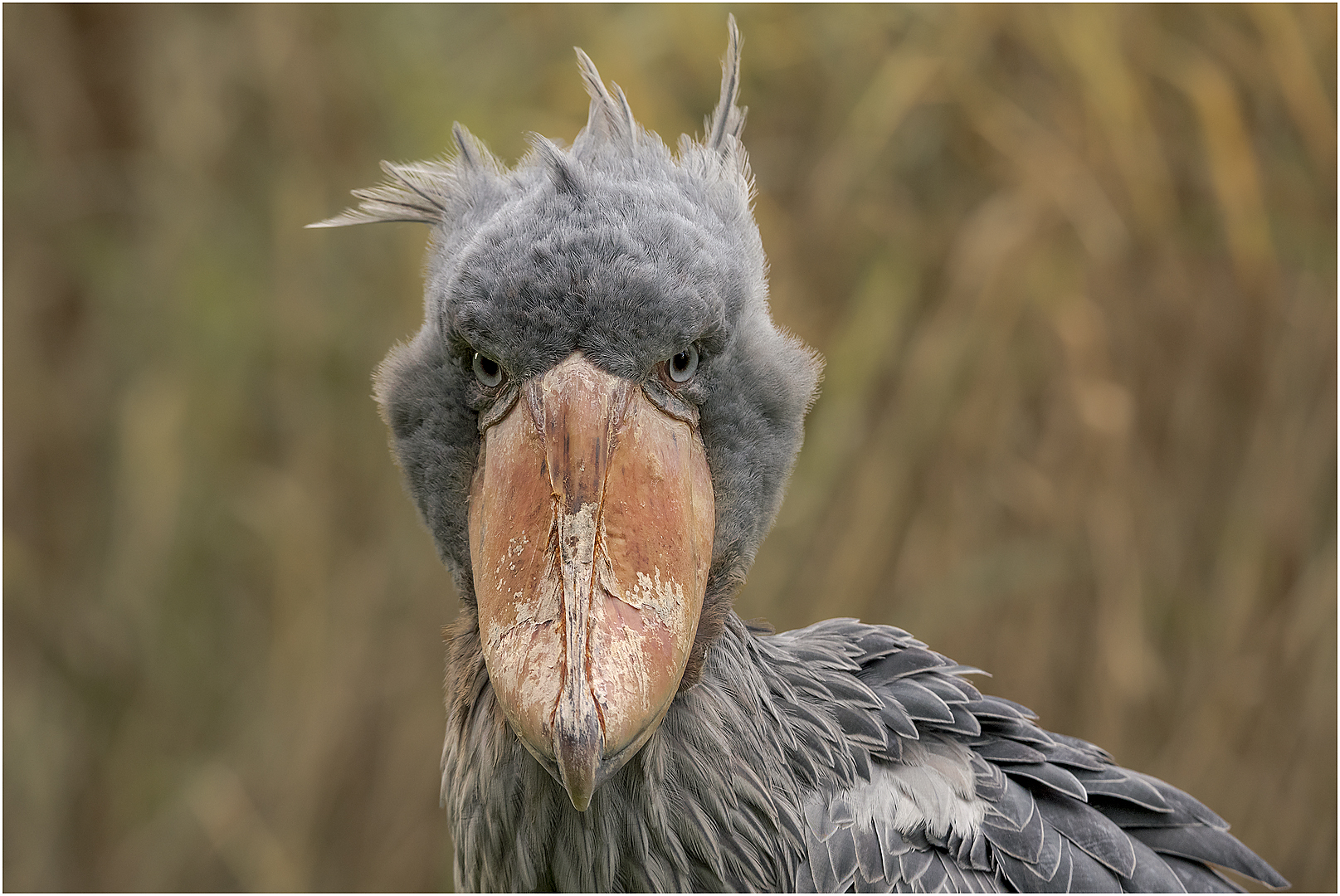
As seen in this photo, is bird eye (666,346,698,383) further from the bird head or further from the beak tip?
the beak tip

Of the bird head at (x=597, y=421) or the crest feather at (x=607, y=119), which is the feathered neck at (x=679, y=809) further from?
the crest feather at (x=607, y=119)

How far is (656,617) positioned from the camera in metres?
0.89

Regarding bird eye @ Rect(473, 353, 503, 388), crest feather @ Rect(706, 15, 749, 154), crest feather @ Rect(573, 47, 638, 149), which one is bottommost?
bird eye @ Rect(473, 353, 503, 388)

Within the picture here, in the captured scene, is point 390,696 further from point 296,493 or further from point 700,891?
point 700,891

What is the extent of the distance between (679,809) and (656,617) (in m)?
0.29

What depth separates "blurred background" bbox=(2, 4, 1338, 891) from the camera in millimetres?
2229

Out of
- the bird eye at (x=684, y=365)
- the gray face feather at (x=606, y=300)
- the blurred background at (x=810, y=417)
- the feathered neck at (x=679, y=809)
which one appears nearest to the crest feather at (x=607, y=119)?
the gray face feather at (x=606, y=300)

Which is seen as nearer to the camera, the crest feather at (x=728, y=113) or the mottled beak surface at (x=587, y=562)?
the mottled beak surface at (x=587, y=562)

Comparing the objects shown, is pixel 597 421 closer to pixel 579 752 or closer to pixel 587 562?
pixel 587 562

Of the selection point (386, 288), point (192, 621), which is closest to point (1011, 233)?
point (386, 288)

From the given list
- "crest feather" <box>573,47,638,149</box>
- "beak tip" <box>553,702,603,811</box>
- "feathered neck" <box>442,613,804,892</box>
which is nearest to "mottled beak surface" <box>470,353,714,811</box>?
"beak tip" <box>553,702,603,811</box>

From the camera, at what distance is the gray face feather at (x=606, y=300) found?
3.10ft

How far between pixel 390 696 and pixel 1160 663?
162 centimetres

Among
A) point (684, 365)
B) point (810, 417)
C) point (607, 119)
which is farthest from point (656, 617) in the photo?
point (810, 417)
